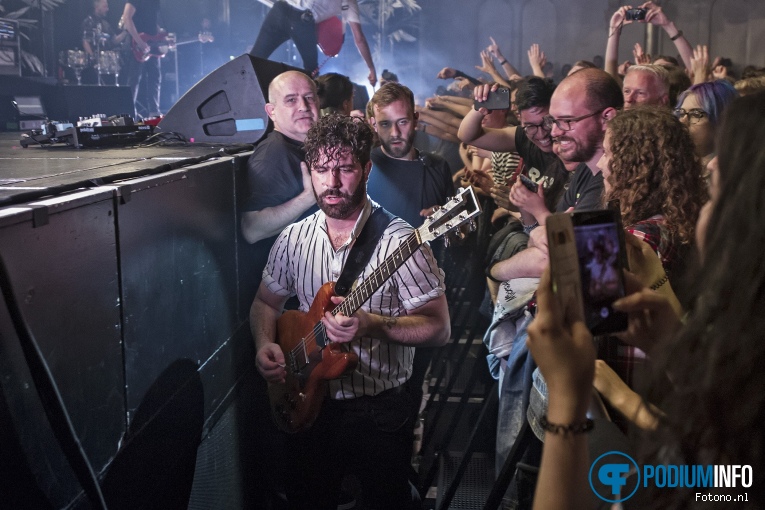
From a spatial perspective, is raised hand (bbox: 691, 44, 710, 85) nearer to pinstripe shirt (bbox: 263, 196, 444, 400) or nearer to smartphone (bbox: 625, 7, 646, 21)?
smartphone (bbox: 625, 7, 646, 21)

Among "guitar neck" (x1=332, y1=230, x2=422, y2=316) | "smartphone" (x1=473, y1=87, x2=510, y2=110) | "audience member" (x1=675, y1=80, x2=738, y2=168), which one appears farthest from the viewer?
"smartphone" (x1=473, y1=87, x2=510, y2=110)

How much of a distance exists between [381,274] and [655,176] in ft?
2.76

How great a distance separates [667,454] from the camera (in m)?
0.98

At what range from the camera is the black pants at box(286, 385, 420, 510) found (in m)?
2.39

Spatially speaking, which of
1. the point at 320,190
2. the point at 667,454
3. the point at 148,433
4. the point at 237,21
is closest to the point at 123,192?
the point at 148,433

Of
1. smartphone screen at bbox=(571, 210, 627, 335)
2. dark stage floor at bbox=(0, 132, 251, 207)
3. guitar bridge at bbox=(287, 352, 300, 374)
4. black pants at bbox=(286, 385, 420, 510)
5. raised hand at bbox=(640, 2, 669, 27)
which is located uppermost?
raised hand at bbox=(640, 2, 669, 27)

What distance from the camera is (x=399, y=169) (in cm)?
358

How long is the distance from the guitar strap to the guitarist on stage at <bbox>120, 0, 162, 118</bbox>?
292 inches

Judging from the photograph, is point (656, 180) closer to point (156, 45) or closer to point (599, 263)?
point (599, 263)

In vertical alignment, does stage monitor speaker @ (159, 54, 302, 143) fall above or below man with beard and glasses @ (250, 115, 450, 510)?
above

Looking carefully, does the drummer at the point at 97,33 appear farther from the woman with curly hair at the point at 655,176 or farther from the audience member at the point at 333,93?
the woman with curly hair at the point at 655,176

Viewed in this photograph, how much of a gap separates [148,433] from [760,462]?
58.7 inches

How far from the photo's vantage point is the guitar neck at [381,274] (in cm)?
220

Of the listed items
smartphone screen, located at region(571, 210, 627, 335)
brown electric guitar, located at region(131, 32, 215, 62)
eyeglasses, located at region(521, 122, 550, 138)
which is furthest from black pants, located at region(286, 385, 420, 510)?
brown electric guitar, located at region(131, 32, 215, 62)
